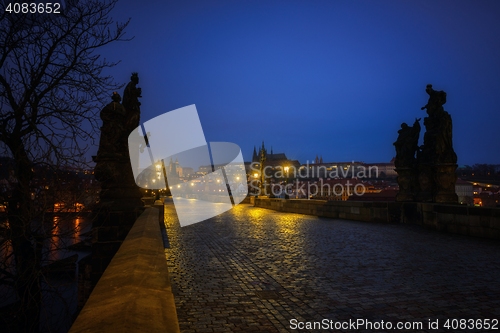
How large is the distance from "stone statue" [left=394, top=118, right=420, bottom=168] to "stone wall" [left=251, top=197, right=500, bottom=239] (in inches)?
73.9

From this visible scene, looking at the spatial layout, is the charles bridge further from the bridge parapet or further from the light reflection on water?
the light reflection on water

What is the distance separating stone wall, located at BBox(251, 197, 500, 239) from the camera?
10.8 metres

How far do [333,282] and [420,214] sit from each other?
9702 mm

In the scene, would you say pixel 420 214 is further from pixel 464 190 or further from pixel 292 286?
pixel 464 190

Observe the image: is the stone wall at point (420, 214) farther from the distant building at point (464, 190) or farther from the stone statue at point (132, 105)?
the distant building at point (464, 190)

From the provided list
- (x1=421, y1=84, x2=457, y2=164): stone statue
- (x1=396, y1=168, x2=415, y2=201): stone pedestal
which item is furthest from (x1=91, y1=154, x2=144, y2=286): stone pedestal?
(x1=396, y1=168, x2=415, y2=201): stone pedestal

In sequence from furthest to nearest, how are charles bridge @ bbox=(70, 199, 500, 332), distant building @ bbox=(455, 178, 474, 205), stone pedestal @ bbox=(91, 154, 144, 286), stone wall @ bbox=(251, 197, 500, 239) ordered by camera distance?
distant building @ bbox=(455, 178, 474, 205), stone wall @ bbox=(251, 197, 500, 239), stone pedestal @ bbox=(91, 154, 144, 286), charles bridge @ bbox=(70, 199, 500, 332)

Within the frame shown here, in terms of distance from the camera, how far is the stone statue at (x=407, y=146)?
16594mm

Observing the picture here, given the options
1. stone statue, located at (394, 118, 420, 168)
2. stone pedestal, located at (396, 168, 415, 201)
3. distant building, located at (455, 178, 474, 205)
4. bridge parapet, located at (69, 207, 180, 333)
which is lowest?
distant building, located at (455, 178, 474, 205)

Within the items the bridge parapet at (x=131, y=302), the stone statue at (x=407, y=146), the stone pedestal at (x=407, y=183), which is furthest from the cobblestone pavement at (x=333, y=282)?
the stone statue at (x=407, y=146)

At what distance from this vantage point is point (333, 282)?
610cm

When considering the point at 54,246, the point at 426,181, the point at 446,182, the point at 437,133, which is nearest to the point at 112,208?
the point at 54,246

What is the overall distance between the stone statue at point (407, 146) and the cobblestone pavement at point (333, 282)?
6.15 m

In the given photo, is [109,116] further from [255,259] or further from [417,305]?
[417,305]
